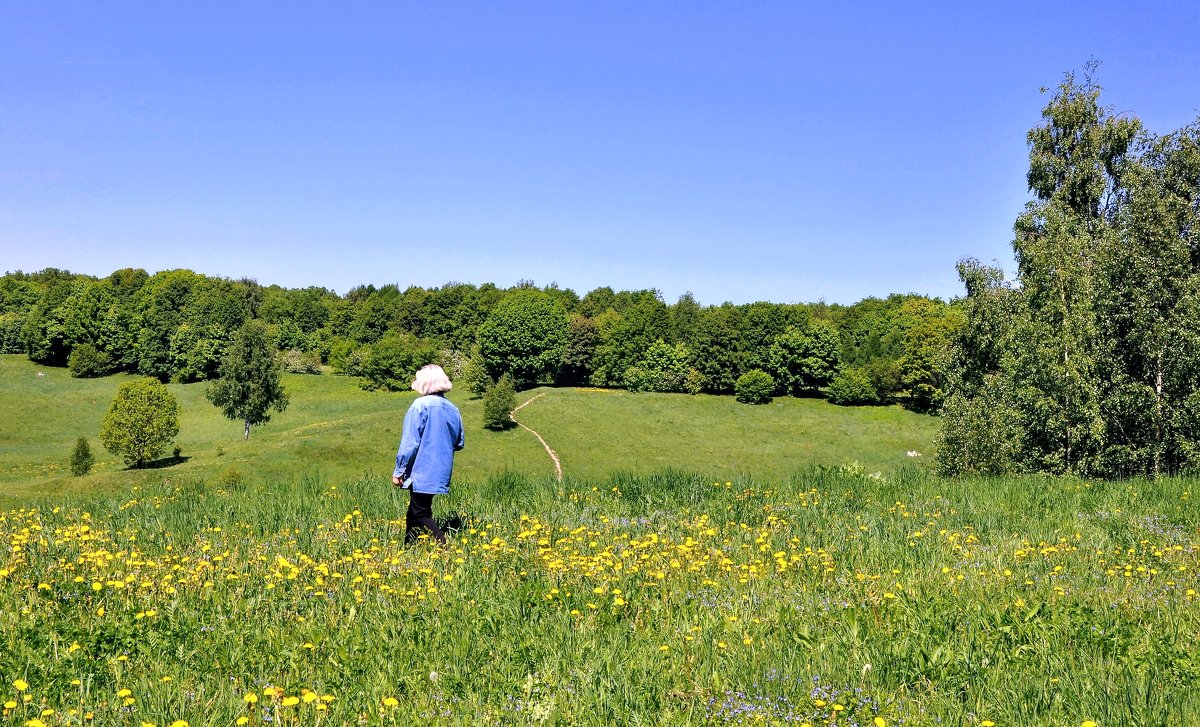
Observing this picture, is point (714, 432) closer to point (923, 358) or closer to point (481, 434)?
point (481, 434)

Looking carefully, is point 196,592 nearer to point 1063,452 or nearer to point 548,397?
point 1063,452

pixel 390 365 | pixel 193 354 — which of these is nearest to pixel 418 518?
pixel 390 365

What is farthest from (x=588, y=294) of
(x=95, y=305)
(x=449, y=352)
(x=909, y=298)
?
(x=95, y=305)

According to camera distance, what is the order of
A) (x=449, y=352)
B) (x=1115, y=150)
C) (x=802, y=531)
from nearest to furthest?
1. (x=802, y=531)
2. (x=1115, y=150)
3. (x=449, y=352)

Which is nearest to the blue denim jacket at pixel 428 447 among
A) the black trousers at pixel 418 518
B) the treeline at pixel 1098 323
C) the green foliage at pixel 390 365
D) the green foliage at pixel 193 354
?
the black trousers at pixel 418 518

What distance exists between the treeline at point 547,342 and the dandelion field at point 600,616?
75.2 metres

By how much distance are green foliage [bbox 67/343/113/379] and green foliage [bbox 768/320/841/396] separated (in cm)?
8831

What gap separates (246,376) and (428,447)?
61381 mm

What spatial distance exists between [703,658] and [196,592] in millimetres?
4502

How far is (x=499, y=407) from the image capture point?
67.4m

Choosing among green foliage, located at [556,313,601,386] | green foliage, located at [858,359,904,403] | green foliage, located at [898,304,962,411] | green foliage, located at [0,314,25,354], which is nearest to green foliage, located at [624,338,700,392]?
green foliage, located at [556,313,601,386]

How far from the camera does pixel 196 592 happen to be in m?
6.45

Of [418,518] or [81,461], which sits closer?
[418,518]

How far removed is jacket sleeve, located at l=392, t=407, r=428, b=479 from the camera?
340 inches
